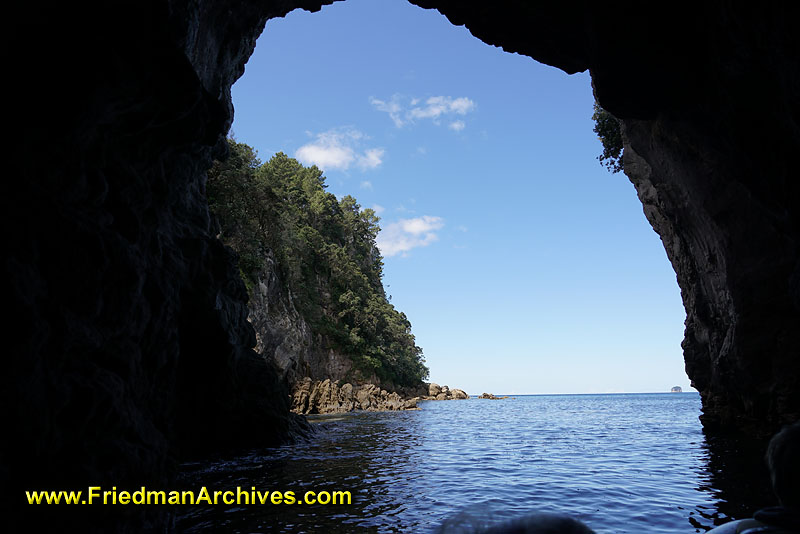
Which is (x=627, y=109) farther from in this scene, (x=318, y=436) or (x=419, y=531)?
(x=318, y=436)

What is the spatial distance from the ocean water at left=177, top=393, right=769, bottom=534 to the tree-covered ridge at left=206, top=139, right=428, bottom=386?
682 inches

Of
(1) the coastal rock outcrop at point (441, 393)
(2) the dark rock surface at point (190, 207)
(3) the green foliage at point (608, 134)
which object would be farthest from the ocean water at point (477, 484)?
(1) the coastal rock outcrop at point (441, 393)

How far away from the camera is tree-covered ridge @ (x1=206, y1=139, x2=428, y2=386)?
27672mm

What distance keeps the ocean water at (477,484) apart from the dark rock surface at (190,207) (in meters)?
1.75

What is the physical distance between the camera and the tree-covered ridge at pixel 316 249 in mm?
27672

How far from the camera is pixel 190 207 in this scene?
12805mm

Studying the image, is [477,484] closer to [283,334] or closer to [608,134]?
[608,134]

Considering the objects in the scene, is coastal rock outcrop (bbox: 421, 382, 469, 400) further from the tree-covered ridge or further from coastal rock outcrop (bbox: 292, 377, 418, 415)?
coastal rock outcrop (bbox: 292, 377, 418, 415)

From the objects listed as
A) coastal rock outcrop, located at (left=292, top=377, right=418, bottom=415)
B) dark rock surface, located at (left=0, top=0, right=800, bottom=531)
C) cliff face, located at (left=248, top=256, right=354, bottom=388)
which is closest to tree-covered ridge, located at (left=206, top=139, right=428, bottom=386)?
cliff face, located at (left=248, top=256, right=354, bottom=388)

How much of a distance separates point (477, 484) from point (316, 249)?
1766 inches

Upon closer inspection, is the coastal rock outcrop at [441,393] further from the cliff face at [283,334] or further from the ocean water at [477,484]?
the ocean water at [477,484]

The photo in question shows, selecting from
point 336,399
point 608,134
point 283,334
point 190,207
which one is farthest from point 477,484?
point 336,399

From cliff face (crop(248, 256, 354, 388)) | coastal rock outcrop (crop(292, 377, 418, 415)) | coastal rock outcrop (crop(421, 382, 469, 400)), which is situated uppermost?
cliff face (crop(248, 256, 354, 388))

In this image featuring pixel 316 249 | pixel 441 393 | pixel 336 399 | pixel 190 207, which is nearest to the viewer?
pixel 190 207
